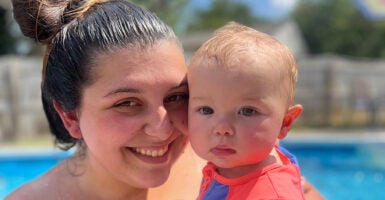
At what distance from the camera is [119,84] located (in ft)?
6.57

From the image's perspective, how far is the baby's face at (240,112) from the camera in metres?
1.70

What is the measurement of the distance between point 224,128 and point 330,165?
8.33m

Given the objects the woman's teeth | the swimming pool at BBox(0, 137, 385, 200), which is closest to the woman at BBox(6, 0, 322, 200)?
the woman's teeth

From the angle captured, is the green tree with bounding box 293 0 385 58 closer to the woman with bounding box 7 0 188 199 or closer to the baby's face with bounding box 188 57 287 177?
the woman with bounding box 7 0 188 199

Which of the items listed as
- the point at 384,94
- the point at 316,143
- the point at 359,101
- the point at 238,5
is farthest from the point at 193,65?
the point at 238,5

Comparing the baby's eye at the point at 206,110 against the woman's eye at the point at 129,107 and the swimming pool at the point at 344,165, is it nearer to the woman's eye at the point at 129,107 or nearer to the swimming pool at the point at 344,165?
the woman's eye at the point at 129,107

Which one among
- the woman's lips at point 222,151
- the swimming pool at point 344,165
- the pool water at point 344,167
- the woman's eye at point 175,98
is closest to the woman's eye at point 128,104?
the woman's eye at point 175,98

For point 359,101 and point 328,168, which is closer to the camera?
point 328,168

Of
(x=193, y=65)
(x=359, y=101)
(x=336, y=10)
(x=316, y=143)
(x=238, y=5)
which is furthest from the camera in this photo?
(x=238, y=5)

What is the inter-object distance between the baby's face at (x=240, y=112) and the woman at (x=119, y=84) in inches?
10.9

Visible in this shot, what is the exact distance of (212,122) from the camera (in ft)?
5.75

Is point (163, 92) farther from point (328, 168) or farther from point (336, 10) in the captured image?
point (336, 10)

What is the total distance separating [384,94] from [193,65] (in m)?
15.1

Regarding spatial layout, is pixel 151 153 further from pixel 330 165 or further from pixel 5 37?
pixel 5 37
